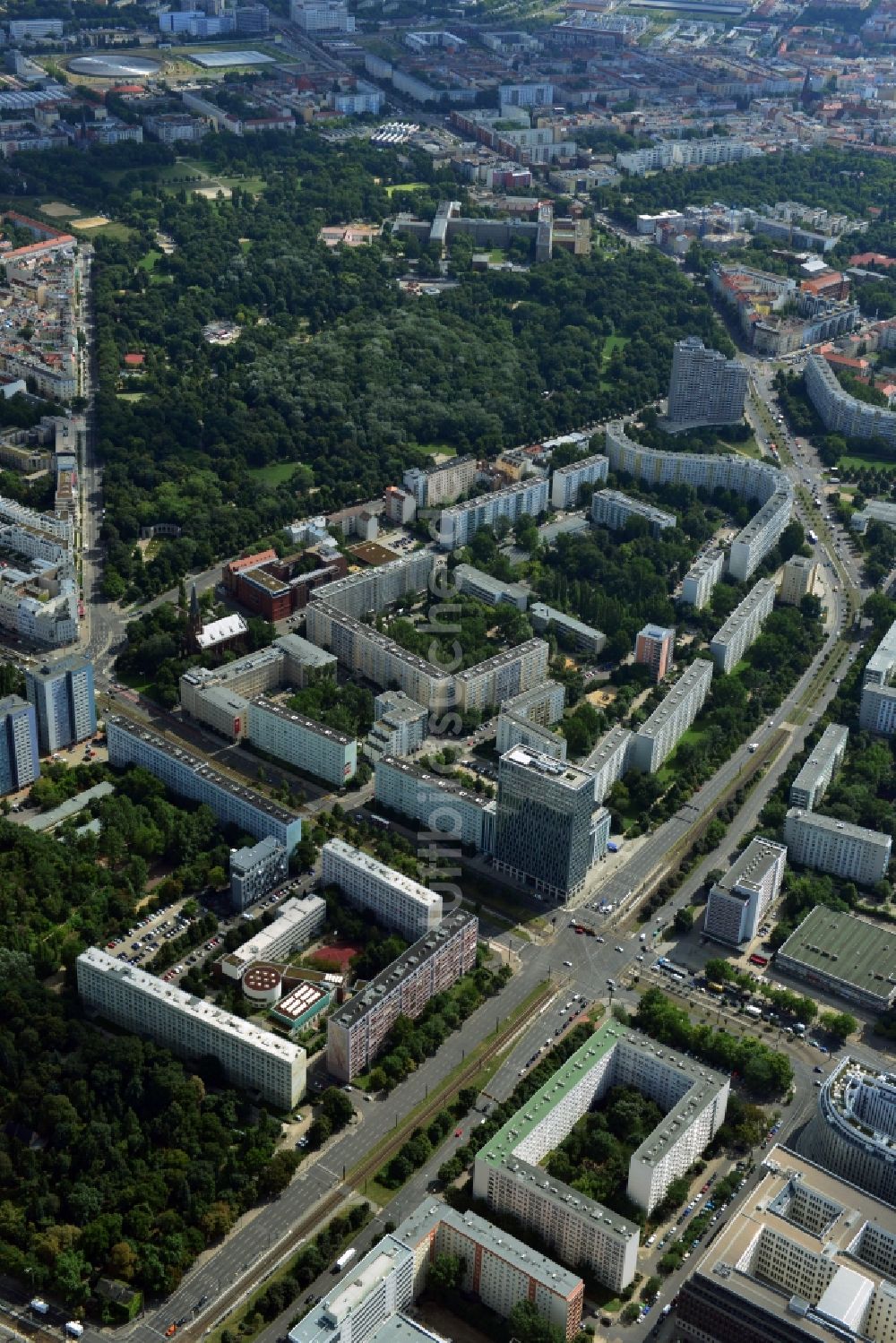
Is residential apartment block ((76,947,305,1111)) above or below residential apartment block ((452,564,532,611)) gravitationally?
below

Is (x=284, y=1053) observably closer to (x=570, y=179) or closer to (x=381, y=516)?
(x=381, y=516)

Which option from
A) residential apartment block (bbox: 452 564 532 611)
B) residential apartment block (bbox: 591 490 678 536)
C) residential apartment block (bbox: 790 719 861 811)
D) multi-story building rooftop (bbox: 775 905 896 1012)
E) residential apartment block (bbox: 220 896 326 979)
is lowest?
multi-story building rooftop (bbox: 775 905 896 1012)

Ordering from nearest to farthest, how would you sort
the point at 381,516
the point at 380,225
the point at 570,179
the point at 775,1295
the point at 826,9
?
the point at 775,1295
the point at 381,516
the point at 380,225
the point at 570,179
the point at 826,9

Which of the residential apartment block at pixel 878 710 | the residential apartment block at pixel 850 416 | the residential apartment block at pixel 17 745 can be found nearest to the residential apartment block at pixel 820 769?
the residential apartment block at pixel 878 710

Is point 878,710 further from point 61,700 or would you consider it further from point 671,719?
point 61,700

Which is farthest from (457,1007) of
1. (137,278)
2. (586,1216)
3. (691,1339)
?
(137,278)

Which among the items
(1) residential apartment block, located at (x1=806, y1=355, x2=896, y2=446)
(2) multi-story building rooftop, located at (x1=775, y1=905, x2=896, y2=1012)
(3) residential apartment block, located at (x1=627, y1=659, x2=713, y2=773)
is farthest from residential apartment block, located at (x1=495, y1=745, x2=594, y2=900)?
(1) residential apartment block, located at (x1=806, y1=355, x2=896, y2=446)

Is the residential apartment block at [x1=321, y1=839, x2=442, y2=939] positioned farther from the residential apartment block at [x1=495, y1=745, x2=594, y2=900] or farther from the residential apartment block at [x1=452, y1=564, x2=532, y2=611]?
the residential apartment block at [x1=452, y1=564, x2=532, y2=611]
